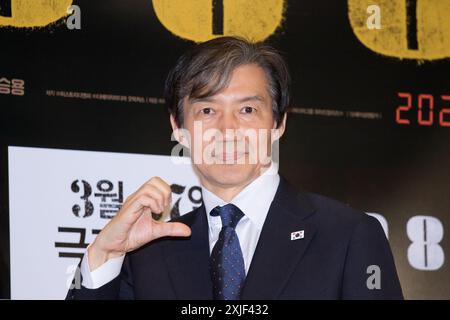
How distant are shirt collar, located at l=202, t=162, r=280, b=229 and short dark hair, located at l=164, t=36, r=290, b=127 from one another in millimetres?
240

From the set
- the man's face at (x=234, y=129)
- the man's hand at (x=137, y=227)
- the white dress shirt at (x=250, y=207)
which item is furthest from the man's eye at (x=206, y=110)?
the man's hand at (x=137, y=227)

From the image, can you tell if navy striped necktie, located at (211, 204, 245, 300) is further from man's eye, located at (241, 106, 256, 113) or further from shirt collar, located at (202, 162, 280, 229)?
man's eye, located at (241, 106, 256, 113)

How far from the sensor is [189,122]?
111 inches

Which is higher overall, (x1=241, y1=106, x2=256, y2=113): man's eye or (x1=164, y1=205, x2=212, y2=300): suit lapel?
(x1=241, y1=106, x2=256, y2=113): man's eye

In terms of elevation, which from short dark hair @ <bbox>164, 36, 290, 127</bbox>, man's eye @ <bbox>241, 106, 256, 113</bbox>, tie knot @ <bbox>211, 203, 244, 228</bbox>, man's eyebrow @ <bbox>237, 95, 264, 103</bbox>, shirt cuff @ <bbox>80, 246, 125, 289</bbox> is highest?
short dark hair @ <bbox>164, 36, 290, 127</bbox>

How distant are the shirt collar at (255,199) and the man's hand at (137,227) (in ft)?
0.95

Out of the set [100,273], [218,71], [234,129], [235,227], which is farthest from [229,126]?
[100,273]

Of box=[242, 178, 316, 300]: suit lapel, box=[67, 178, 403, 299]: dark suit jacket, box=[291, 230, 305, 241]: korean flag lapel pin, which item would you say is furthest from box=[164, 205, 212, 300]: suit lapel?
box=[291, 230, 305, 241]: korean flag lapel pin

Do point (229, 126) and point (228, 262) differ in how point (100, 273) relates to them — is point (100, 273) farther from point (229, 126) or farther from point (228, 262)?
point (229, 126)

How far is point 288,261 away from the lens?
256cm

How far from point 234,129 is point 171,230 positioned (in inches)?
16.3

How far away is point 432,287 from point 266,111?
1.46 metres

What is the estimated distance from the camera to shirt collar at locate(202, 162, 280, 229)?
2729 millimetres

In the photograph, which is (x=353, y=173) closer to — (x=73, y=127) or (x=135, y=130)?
(x=135, y=130)
